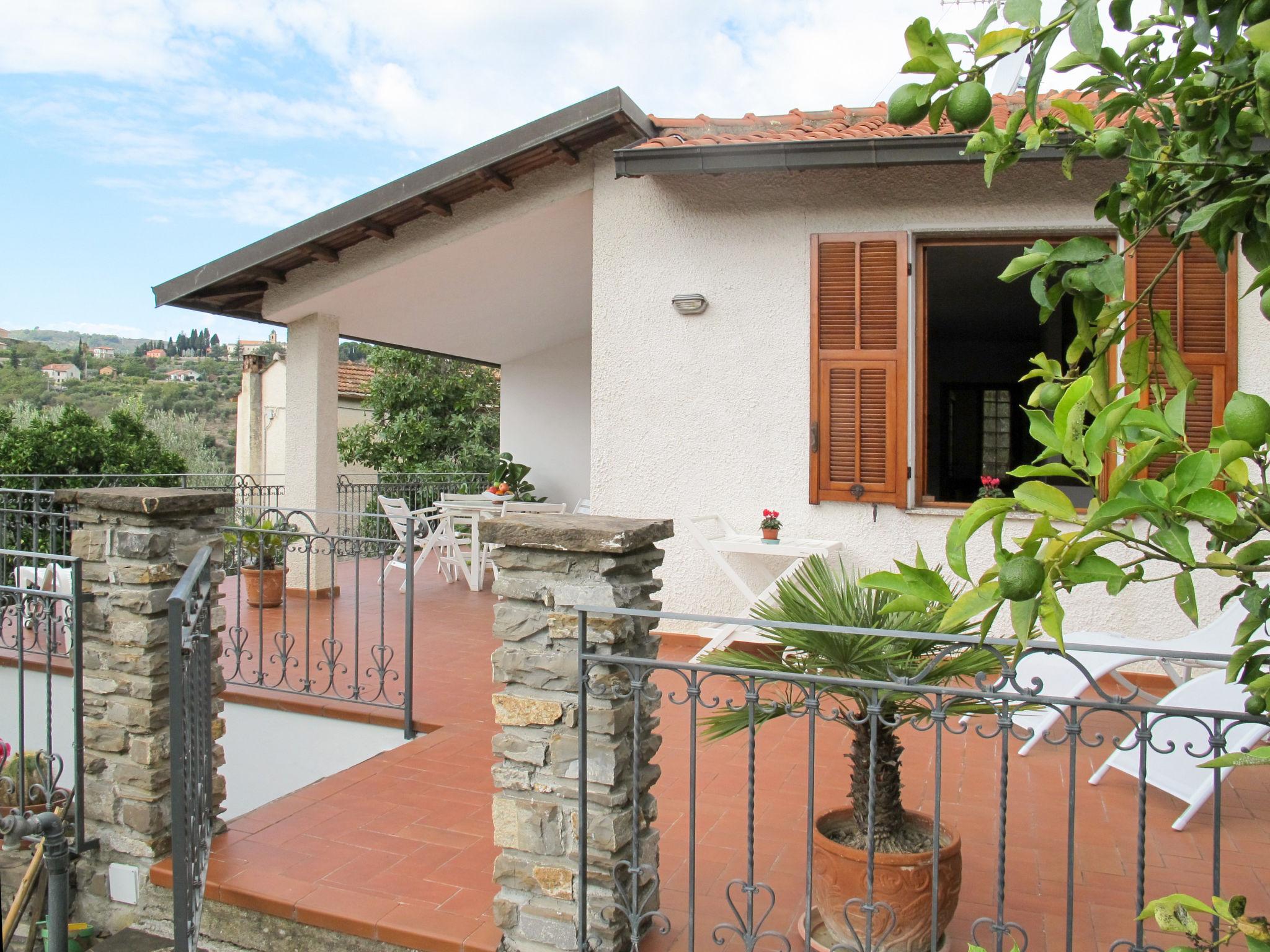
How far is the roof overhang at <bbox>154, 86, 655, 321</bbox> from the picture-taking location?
5922 millimetres

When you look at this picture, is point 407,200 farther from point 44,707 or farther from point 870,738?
point 870,738

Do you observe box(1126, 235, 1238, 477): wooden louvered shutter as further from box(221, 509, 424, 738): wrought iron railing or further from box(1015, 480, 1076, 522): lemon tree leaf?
box(1015, 480, 1076, 522): lemon tree leaf

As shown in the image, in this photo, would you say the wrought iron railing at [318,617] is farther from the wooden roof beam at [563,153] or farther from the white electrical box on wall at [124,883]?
the wooden roof beam at [563,153]

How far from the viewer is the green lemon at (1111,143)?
1.28 m

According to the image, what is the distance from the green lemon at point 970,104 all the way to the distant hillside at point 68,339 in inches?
1563

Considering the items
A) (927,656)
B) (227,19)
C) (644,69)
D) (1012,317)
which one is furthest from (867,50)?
(227,19)

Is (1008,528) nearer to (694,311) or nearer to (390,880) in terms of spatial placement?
(694,311)

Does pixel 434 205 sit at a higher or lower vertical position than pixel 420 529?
higher

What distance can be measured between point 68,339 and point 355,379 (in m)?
26.6

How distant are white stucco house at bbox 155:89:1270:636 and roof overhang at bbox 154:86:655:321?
0.8 inches

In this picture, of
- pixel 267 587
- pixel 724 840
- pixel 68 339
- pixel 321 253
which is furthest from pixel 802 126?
pixel 68 339

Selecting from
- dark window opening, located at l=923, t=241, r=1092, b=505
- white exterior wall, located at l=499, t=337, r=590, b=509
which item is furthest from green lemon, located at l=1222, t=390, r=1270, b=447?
dark window opening, located at l=923, t=241, r=1092, b=505

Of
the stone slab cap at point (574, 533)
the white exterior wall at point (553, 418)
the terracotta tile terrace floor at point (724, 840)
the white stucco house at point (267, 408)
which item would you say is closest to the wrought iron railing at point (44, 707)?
the terracotta tile terrace floor at point (724, 840)

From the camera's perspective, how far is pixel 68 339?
39.9 metres
